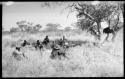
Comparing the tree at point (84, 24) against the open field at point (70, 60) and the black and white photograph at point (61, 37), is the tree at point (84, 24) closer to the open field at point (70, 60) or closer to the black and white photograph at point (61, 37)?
the black and white photograph at point (61, 37)

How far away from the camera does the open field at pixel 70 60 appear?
6.32 metres

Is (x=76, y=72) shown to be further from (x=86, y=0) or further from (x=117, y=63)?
(x=86, y=0)

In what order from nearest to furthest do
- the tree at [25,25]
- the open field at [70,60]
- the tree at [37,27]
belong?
the open field at [70,60], the tree at [25,25], the tree at [37,27]

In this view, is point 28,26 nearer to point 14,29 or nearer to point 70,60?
point 14,29

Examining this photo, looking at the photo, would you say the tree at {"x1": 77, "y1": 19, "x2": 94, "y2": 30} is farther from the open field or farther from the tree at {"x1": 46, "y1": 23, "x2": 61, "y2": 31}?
the tree at {"x1": 46, "y1": 23, "x2": 61, "y2": 31}

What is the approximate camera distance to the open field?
6.32m

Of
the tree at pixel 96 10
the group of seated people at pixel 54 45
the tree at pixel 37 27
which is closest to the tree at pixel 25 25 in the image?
the tree at pixel 37 27

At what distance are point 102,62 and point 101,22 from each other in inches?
50.2

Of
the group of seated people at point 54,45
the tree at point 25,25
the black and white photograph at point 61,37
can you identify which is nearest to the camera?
the black and white photograph at point 61,37

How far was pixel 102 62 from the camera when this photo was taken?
655cm

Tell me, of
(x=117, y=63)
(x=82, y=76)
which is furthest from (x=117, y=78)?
(x=82, y=76)

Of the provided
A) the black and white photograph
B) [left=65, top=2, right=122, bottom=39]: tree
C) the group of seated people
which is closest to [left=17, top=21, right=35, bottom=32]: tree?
the black and white photograph

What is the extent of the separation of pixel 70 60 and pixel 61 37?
732mm

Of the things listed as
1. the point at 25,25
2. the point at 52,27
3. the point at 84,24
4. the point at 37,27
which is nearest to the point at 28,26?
the point at 25,25
